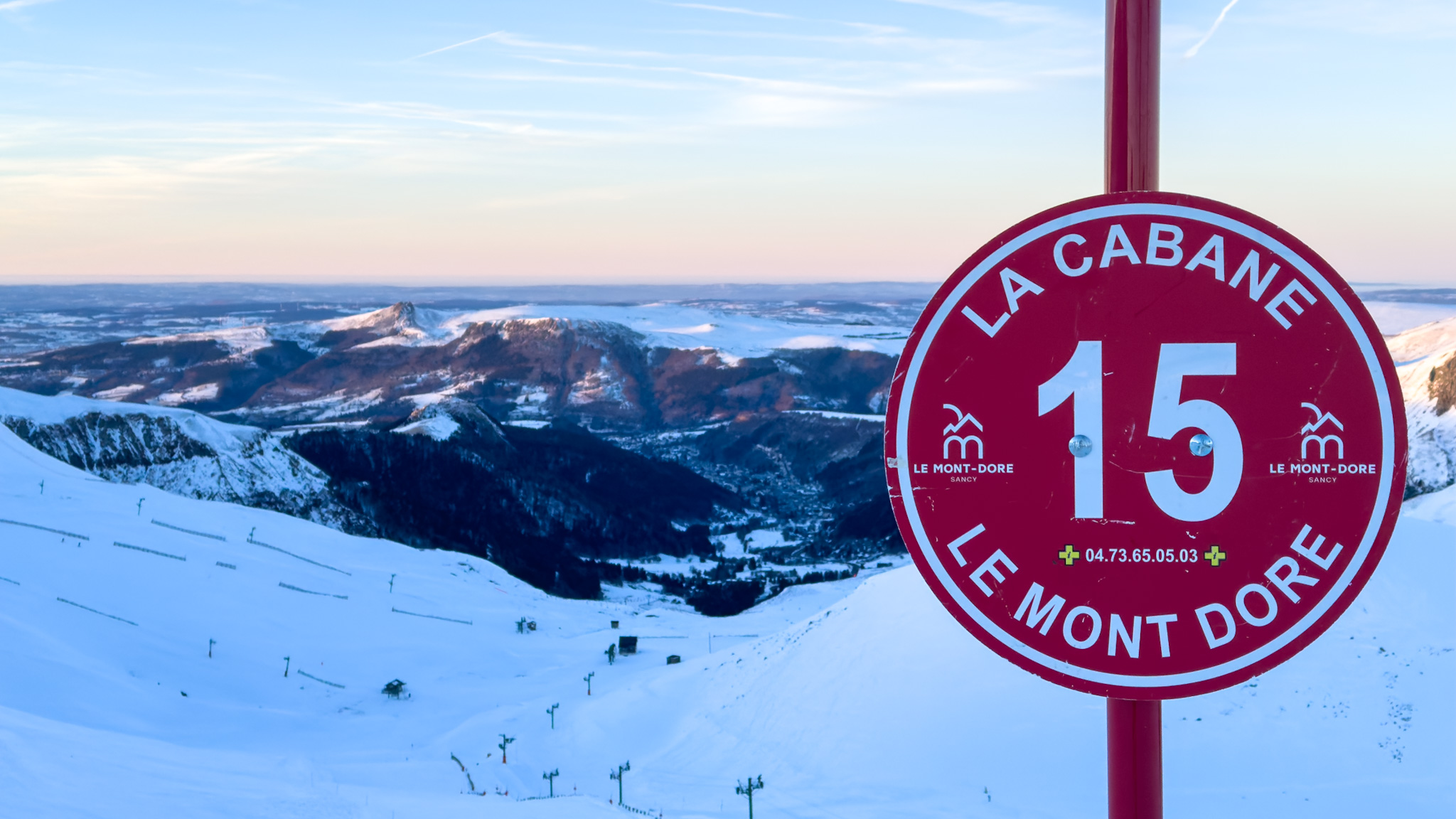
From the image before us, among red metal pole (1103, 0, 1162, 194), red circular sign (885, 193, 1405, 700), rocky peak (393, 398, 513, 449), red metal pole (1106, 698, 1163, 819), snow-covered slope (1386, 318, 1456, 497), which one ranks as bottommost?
rocky peak (393, 398, 513, 449)

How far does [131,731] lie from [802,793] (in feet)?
57.8

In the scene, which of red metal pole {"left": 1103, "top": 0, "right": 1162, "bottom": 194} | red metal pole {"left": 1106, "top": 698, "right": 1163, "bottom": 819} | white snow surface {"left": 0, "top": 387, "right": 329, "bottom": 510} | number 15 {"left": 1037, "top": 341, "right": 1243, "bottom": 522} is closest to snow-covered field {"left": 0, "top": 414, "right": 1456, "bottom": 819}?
red metal pole {"left": 1106, "top": 698, "right": 1163, "bottom": 819}

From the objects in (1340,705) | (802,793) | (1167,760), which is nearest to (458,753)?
(802,793)

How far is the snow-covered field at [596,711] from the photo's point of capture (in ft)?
62.5

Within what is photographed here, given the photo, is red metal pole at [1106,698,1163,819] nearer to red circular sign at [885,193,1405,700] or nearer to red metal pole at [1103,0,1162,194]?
red circular sign at [885,193,1405,700]

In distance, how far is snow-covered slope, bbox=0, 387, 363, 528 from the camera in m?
93.3

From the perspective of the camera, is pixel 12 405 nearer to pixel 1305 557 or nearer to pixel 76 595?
pixel 76 595

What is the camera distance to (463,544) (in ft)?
338

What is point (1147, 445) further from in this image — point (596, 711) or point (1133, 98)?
point (596, 711)

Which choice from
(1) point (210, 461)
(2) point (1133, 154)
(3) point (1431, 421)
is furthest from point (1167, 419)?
(1) point (210, 461)

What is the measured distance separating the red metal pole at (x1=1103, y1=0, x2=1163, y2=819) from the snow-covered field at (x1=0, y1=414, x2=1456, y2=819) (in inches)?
483

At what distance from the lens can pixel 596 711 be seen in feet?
119

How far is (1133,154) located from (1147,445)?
901mm

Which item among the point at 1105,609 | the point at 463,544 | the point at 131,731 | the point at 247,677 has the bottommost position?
the point at 463,544
